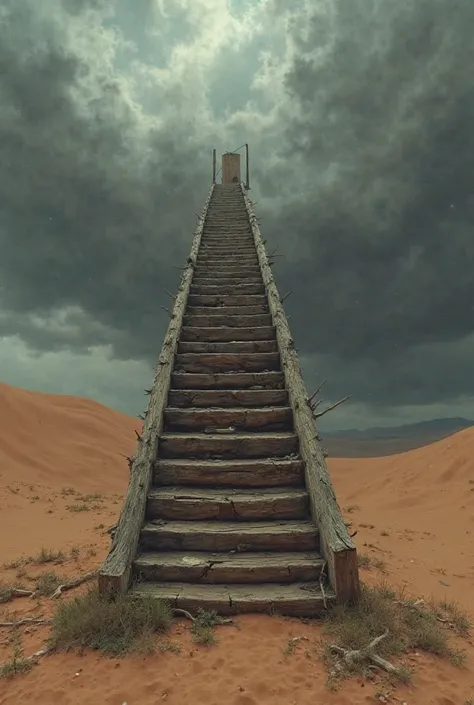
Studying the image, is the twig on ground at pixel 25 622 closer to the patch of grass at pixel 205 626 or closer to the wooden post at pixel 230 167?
the patch of grass at pixel 205 626

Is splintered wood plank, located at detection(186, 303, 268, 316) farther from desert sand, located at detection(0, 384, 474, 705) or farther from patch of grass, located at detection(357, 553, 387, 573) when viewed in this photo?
patch of grass, located at detection(357, 553, 387, 573)

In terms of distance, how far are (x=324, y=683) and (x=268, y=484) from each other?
79.4 inches

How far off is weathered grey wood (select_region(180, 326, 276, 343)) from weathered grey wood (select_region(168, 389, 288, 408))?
1470 mm

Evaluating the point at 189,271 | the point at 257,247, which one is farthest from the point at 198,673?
the point at 257,247

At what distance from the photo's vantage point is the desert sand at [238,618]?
294cm

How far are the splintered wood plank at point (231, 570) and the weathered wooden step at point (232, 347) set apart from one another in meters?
3.41

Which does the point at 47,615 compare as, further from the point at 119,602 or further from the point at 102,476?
the point at 102,476

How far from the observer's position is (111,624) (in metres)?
3.42

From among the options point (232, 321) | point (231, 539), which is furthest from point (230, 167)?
point (231, 539)

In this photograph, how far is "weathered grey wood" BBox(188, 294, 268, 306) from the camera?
27.8ft

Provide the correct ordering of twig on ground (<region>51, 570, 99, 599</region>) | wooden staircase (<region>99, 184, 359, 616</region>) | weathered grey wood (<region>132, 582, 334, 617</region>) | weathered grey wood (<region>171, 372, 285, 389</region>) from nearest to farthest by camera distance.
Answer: weathered grey wood (<region>132, 582, 334, 617</region>), wooden staircase (<region>99, 184, 359, 616</region>), twig on ground (<region>51, 570, 99, 599</region>), weathered grey wood (<region>171, 372, 285, 389</region>)

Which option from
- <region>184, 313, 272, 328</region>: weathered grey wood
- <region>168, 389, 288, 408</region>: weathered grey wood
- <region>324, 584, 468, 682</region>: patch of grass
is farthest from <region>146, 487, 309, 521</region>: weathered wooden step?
<region>184, 313, 272, 328</region>: weathered grey wood

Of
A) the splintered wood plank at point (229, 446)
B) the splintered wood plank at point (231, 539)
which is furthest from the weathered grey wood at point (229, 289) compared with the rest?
the splintered wood plank at point (231, 539)

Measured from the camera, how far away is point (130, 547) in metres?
3.99
